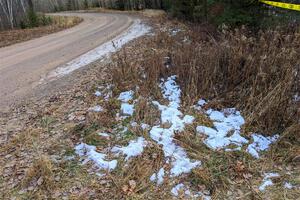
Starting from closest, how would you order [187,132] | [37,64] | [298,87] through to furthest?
[187,132], [298,87], [37,64]

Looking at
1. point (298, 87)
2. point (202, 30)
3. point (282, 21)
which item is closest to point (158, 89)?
point (298, 87)

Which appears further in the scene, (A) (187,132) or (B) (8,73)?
(B) (8,73)

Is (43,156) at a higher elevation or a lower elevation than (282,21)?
lower

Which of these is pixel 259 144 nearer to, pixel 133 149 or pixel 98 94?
pixel 133 149

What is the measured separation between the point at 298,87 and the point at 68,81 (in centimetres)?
509

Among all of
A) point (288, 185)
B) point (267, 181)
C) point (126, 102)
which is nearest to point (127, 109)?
point (126, 102)

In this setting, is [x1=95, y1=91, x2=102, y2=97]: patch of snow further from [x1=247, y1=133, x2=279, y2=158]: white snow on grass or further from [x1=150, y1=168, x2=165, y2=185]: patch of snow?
[x1=247, y1=133, x2=279, y2=158]: white snow on grass

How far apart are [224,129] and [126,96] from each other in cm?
191

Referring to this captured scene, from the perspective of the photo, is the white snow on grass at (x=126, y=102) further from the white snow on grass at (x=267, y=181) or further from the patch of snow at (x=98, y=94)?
the white snow on grass at (x=267, y=181)

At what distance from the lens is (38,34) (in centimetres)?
1634

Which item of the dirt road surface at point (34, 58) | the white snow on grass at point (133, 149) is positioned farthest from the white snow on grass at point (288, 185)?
the dirt road surface at point (34, 58)

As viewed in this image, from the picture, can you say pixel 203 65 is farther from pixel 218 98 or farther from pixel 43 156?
pixel 43 156

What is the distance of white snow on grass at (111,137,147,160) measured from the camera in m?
4.46

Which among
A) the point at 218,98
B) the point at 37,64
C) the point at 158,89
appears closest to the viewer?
the point at 218,98
